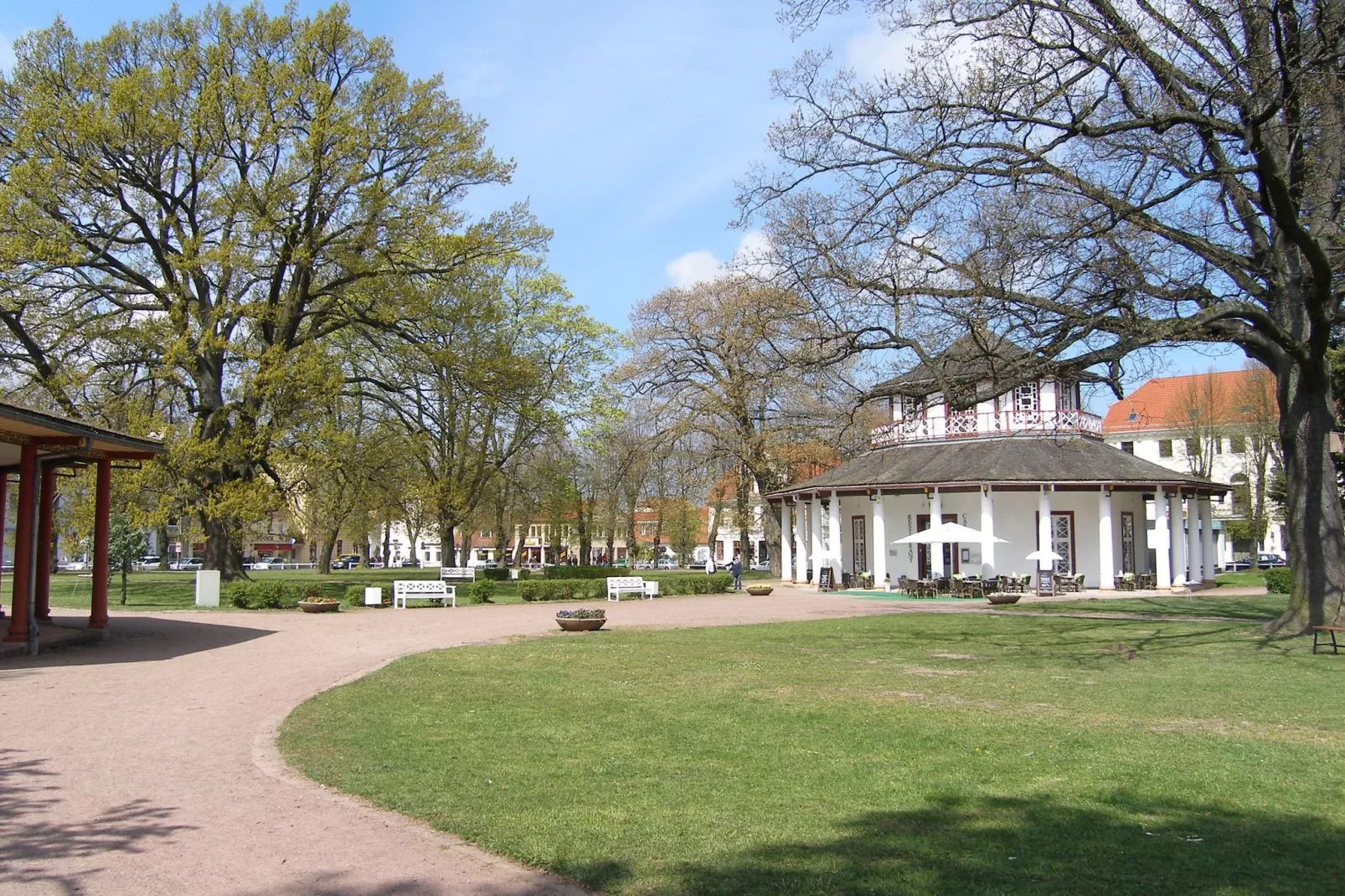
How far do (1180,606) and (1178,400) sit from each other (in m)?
42.6

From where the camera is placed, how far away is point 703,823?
20.1 ft

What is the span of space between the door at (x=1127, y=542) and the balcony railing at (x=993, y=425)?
3.66m

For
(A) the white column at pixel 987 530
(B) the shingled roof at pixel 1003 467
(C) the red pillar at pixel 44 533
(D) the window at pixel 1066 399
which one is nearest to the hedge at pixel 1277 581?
(B) the shingled roof at pixel 1003 467

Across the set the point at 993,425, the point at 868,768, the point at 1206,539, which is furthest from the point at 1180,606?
the point at 868,768

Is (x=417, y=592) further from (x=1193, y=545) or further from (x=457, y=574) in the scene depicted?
(x=1193, y=545)

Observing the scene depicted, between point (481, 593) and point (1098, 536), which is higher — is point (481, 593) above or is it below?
below

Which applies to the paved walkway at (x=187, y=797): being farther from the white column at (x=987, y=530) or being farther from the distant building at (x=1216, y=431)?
the distant building at (x=1216, y=431)

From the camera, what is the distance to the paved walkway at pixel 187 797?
532 cm

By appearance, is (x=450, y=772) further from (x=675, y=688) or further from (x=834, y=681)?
(x=834, y=681)

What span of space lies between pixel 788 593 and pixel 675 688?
24344 mm

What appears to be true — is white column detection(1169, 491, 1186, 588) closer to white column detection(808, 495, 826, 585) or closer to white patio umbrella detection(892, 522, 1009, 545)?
white patio umbrella detection(892, 522, 1009, 545)

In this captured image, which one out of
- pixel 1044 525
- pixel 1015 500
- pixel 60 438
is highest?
pixel 60 438

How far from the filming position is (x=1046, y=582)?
106ft

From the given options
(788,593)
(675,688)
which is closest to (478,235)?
(788,593)
